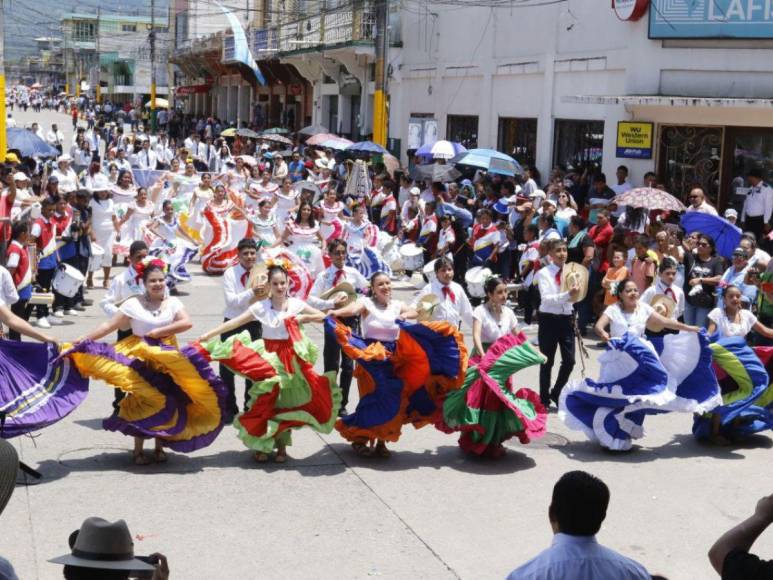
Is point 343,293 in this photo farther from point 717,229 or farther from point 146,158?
point 146,158

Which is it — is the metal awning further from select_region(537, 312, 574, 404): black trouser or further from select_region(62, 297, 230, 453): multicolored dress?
select_region(62, 297, 230, 453): multicolored dress

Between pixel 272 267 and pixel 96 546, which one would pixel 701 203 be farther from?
pixel 96 546

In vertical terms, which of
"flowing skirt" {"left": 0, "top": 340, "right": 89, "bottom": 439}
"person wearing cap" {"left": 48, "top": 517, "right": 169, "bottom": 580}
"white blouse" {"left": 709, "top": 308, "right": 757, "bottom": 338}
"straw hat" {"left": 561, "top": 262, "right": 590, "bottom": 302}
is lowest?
"flowing skirt" {"left": 0, "top": 340, "right": 89, "bottom": 439}

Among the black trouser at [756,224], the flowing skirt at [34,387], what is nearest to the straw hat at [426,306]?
the flowing skirt at [34,387]

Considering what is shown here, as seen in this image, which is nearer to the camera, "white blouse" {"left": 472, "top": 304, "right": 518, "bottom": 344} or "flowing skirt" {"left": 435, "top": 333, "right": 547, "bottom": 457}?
"flowing skirt" {"left": 435, "top": 333, "right": 547, "bottom": 457}

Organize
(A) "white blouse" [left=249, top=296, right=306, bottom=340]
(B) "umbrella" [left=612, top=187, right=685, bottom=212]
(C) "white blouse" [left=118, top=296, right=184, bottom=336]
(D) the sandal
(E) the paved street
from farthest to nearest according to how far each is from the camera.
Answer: (B) "umbrella" [left=612, top=187, right=685, bottom=212], (A) "white blouse" [left=249, top=296, right=306, bottom=340], (C) "white blouse" [left=118, top=296, right=184, bottom=336], (D) the sandal, (E) the paved street

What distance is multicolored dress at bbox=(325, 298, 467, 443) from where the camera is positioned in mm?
8992

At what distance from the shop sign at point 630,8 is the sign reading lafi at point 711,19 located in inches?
7.8

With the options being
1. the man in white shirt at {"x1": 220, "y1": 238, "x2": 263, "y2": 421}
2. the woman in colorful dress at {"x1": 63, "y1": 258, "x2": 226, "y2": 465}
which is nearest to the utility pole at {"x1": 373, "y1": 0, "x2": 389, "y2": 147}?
the man in white shirt at {"x1": 220, "y1": 238, "x2": 263, "y2": 421}

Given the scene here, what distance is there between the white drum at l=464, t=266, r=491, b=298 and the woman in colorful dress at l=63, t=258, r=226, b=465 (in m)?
4.98

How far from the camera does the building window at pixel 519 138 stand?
82.7 feet

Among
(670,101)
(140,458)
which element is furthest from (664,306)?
(670,101)

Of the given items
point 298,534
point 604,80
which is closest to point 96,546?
point 298,534

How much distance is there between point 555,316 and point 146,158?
20101 mm
